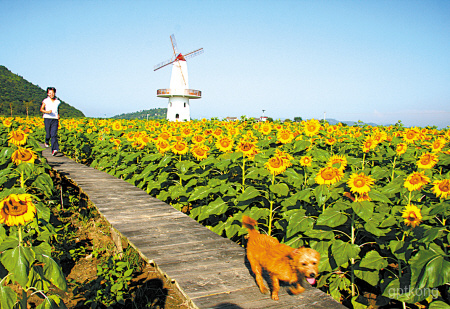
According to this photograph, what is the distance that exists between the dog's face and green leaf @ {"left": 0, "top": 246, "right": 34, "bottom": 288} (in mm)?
1388

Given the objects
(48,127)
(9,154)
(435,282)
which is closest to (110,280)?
(9,154)

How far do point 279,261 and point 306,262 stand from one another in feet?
0.56

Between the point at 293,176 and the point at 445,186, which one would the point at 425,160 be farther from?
the point at 293,176

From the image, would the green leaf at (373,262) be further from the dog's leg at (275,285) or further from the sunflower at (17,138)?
the sunflower at (17,138)

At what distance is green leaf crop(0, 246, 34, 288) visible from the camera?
154 cm

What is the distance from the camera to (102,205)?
155 inches

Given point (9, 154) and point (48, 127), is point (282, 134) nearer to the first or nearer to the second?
point (9, 154)

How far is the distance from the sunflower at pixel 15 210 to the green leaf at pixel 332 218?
6.18 ft

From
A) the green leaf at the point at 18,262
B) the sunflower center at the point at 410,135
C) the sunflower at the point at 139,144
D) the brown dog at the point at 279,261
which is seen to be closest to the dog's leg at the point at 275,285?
the brown dog at the point at 279,261

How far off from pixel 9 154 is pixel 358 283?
12.8ft

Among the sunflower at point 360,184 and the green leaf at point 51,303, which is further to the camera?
the sunflower at point 360,184

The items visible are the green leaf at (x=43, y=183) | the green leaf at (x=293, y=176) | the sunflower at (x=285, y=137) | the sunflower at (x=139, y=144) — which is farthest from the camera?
the sunflower at (x=139, y=144)

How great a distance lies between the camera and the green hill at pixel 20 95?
34.6 metres

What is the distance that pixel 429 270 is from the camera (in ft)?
5.14
